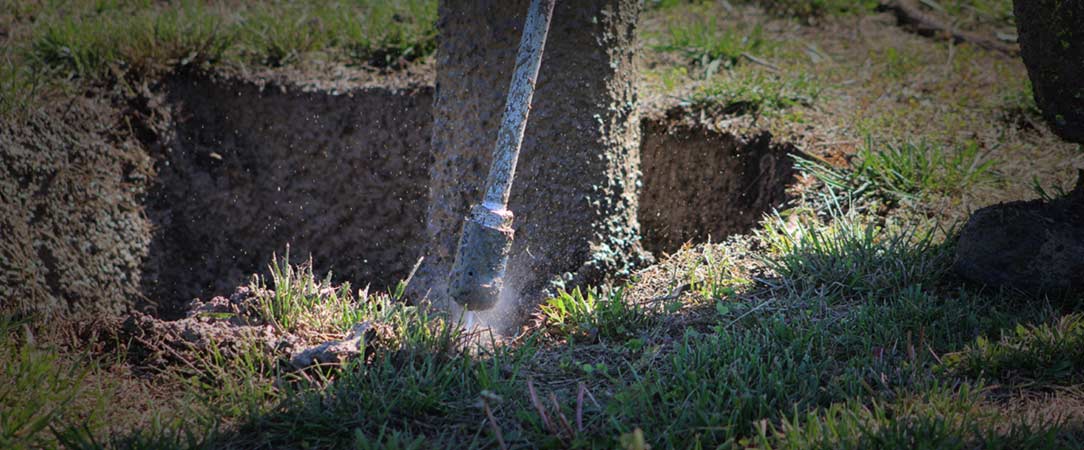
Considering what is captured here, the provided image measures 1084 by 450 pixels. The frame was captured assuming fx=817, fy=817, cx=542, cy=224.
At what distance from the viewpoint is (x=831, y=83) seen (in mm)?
4309

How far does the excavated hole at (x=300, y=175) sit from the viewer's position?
3953mm

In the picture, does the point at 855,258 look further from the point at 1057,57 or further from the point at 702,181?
the point at 702,181

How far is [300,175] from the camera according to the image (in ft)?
13.6

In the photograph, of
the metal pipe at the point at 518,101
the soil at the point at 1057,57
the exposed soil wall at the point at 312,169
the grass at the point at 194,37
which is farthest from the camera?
the exposed soil wall at the point at 312,169

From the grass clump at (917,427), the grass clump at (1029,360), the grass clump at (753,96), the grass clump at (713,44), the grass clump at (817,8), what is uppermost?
the grass clump at (817,8)

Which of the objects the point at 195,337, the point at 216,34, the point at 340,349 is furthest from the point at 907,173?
the point at 216,34

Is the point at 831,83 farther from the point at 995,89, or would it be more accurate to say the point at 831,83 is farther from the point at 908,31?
the point at 908,31

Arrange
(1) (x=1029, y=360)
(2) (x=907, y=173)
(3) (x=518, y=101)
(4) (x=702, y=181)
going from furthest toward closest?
(4) (x=702, y=181) < (2) (x=907, y=173) < (3) (x=518, y=101) < (1) (x=1029, y=360)

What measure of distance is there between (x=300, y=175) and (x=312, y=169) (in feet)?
0.22

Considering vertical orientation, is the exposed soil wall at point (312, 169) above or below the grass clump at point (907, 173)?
below

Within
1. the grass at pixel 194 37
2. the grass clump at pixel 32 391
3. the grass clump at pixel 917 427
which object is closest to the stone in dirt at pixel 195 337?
the grass clump at pixel 32 391

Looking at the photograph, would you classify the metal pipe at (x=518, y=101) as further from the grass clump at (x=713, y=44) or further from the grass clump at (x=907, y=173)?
the grass clump at (x=713, y=44)

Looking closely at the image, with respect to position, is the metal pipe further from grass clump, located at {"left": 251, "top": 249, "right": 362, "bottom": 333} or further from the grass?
the grass

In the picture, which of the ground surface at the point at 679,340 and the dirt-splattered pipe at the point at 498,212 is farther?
the dirt-splattered pipe at the point at 498,212
